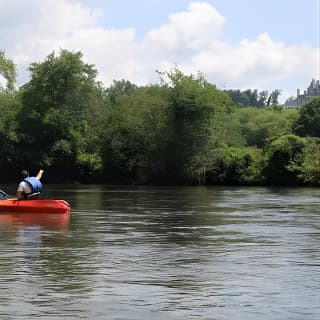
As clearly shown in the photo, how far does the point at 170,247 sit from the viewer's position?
17.7 metres

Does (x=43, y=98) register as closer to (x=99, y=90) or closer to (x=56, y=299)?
(x=99, y=90)

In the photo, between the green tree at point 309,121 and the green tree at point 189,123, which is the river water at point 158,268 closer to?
the green tree at point 189,123

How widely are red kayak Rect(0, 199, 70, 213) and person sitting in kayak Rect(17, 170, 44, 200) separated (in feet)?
1.33

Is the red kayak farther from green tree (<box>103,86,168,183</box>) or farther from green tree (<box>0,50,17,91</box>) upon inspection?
green tree (<box>0,50,17,91</box>)

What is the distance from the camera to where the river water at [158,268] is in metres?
10.5

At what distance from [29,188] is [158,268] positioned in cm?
1390

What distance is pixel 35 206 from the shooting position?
26609mm

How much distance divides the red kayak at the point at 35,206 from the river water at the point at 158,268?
790 millimetres

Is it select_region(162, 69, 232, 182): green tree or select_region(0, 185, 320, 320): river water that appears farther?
select_region(162, 69, 232, 182): green tree

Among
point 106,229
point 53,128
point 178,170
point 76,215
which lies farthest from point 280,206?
point 53,128

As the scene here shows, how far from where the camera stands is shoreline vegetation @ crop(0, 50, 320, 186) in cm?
6850

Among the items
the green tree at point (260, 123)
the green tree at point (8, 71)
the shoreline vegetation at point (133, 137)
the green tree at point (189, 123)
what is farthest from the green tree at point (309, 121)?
the green tree at point (8, 71)

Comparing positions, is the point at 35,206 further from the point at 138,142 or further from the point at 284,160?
the point at 138,142

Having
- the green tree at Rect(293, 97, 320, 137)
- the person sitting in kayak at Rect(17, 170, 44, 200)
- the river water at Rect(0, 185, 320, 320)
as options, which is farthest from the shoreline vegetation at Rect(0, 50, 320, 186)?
the river water at Rect(0, 185, 320, 320)
